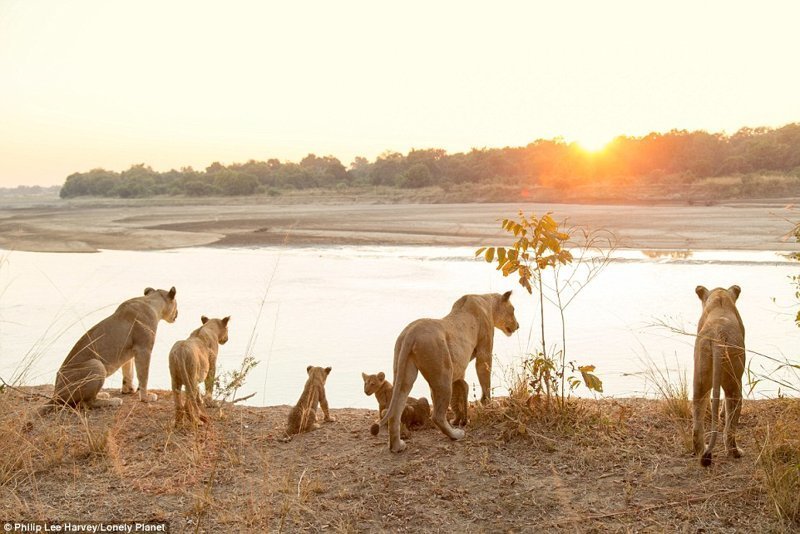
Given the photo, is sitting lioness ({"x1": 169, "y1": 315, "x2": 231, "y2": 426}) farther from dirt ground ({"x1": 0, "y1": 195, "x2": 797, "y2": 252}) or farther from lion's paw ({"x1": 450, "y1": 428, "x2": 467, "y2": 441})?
dirt ground ({"x1": 0, "y1": 195, "x2": 797, "y2": 252})

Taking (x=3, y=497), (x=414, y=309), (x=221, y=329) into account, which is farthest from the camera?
(x=414, y=309)

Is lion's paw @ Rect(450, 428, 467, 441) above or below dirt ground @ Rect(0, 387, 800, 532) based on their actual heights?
above

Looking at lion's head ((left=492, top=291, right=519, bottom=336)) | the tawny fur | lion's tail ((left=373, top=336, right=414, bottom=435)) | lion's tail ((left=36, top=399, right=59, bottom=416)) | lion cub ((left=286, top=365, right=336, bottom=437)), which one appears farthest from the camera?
lion's head ((left=492, top=291, right=519, bottom=336))

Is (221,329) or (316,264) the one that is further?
(316,264)

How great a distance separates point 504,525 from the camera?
5223 mm

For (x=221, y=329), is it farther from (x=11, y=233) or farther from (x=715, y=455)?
(x=11, y=233)

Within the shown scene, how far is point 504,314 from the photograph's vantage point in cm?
817

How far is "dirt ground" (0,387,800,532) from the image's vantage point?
17.4 ft

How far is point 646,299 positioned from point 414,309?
452 centimetres

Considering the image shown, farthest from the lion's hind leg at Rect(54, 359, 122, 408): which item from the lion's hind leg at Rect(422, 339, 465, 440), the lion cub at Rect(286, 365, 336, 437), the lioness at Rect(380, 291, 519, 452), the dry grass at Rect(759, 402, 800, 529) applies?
the dry grass at Rect(759, 402, 800, 529)

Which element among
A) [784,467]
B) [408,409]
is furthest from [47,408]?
[784,467]

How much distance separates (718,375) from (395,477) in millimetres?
2784

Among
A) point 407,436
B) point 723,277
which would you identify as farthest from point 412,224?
point 407,436

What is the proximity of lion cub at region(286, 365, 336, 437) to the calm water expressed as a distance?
0.93 m
